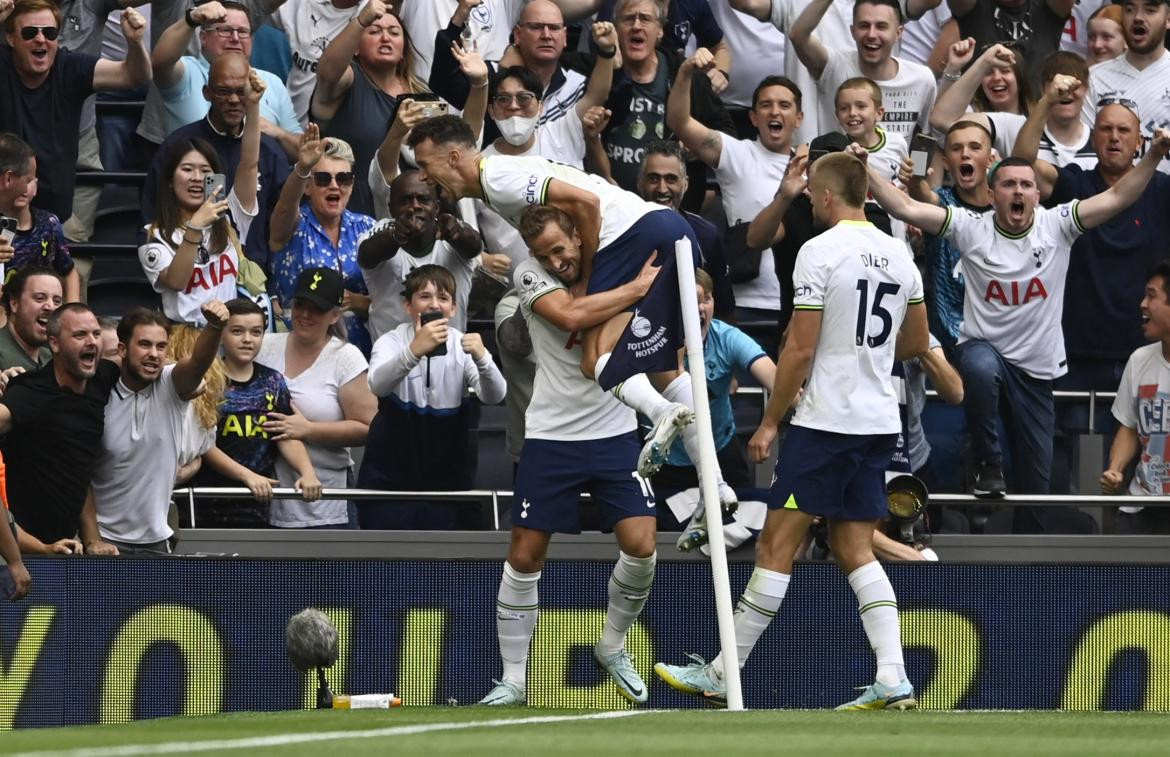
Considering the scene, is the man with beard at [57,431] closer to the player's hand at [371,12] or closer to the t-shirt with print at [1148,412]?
the player's hand at [371,12]

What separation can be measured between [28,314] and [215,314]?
1.39m

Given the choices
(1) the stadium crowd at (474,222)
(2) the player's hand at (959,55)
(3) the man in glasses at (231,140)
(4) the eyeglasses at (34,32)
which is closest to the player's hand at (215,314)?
(1) the stadium crowd at (474,222)

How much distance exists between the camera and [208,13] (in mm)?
12312

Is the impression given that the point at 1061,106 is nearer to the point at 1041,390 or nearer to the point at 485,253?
the point at 1041,390

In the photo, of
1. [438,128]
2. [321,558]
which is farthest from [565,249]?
[321,558]

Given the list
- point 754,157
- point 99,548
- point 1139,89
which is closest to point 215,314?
point 99,548

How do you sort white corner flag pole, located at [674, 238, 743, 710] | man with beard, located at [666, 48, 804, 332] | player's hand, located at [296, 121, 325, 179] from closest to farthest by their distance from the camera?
white corner flag pole, located at [674, 238, 743, 710]
player's hand, located at [296, 121, 325, 179]
man with beard, located at [666, 48, 804, 332]

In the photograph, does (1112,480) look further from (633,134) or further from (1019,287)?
(633,134)

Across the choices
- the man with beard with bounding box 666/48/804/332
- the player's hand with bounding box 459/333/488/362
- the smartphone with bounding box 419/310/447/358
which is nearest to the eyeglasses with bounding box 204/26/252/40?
the man with beard with bounding box 666/48/804/332

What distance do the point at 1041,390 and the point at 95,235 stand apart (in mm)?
6496

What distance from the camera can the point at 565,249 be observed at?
920 cm

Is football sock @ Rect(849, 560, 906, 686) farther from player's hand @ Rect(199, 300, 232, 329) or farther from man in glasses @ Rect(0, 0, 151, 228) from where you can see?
man in glasses @ Rect(0, 0, 151, 228)

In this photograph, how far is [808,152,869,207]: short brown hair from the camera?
881 cm

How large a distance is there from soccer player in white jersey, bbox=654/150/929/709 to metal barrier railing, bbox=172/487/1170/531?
2.22m
